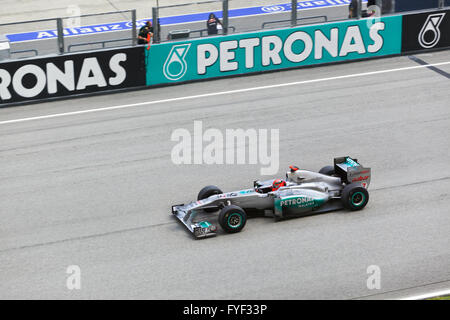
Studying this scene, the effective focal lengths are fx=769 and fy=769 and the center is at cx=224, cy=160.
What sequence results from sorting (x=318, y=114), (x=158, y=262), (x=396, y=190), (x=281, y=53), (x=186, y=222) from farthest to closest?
(x=281, y=53) → (x=318, y=114) → (x=396, y=190) → (x=186, y=222) → (x=158, y=262)

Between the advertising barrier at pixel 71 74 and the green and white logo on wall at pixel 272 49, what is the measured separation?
57 centimetres

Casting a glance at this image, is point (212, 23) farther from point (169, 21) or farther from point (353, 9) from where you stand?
point (353, 9)

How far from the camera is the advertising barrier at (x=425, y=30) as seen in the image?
2319 centimetres

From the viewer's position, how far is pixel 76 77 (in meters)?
20.9

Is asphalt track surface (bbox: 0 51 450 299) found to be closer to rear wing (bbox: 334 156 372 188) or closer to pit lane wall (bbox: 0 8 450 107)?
pit lane wall (bbox: 0 8 450 107)

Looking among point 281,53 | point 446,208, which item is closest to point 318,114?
point 281,53

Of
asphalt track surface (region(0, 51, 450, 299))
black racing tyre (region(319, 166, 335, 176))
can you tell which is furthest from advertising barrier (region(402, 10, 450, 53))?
black racing tyre (region(319, 166, 335, 176))

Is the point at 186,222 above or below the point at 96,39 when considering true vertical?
below

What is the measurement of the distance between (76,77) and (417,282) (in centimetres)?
1216

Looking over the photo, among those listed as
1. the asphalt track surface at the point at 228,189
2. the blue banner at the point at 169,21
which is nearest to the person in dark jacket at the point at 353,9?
the blue banner at the point at 169,21

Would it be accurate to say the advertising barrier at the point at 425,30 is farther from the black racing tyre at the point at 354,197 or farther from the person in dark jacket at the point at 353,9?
the black racing tyre at the point at 354,197

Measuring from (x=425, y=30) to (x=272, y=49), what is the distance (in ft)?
16.0
